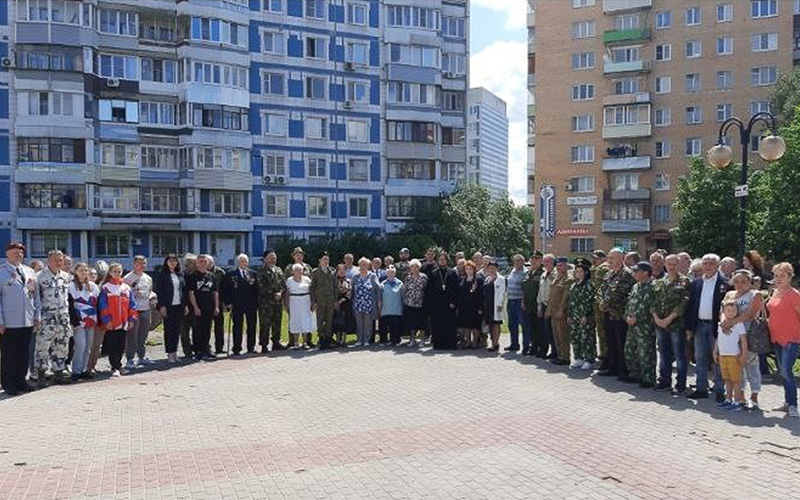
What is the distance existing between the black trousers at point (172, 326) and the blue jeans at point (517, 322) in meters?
6.96

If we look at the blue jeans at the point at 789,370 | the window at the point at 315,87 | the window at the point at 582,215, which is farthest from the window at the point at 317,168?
the blue jeans at the point at 789,370

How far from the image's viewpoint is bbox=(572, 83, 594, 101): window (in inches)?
2732

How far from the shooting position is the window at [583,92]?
2732 inches

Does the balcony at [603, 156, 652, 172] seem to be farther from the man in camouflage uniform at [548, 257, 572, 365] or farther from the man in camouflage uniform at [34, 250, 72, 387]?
the man in camouflage uniform at [34, 250, 72, 387]

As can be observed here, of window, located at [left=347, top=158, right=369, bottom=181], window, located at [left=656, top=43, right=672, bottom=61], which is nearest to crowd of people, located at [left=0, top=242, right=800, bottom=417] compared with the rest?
window, located at [left=347, top=158, right=369, bottom=181]

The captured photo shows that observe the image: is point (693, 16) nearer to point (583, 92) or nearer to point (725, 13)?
point (725, 13)

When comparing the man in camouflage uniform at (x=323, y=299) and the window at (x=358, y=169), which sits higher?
the window at (x=358, y=169)

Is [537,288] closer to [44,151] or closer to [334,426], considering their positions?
[334,426]

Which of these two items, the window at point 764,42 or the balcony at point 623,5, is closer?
the window at point 764,42

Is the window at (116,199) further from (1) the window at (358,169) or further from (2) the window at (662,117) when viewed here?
(2) the window at (662,117)

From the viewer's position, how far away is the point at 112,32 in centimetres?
5122

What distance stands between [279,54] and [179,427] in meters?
49.9

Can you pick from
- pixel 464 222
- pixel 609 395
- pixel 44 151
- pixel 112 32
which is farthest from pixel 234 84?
pixel 609 395

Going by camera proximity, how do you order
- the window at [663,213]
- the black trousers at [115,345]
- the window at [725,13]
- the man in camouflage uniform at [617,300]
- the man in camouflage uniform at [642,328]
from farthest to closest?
the window at [663,213]
the window at [725,13]
the black trousers at [115,345]
the man in camouflage uniform at [617,300]
the man in camouflage uniform at [642,328]
